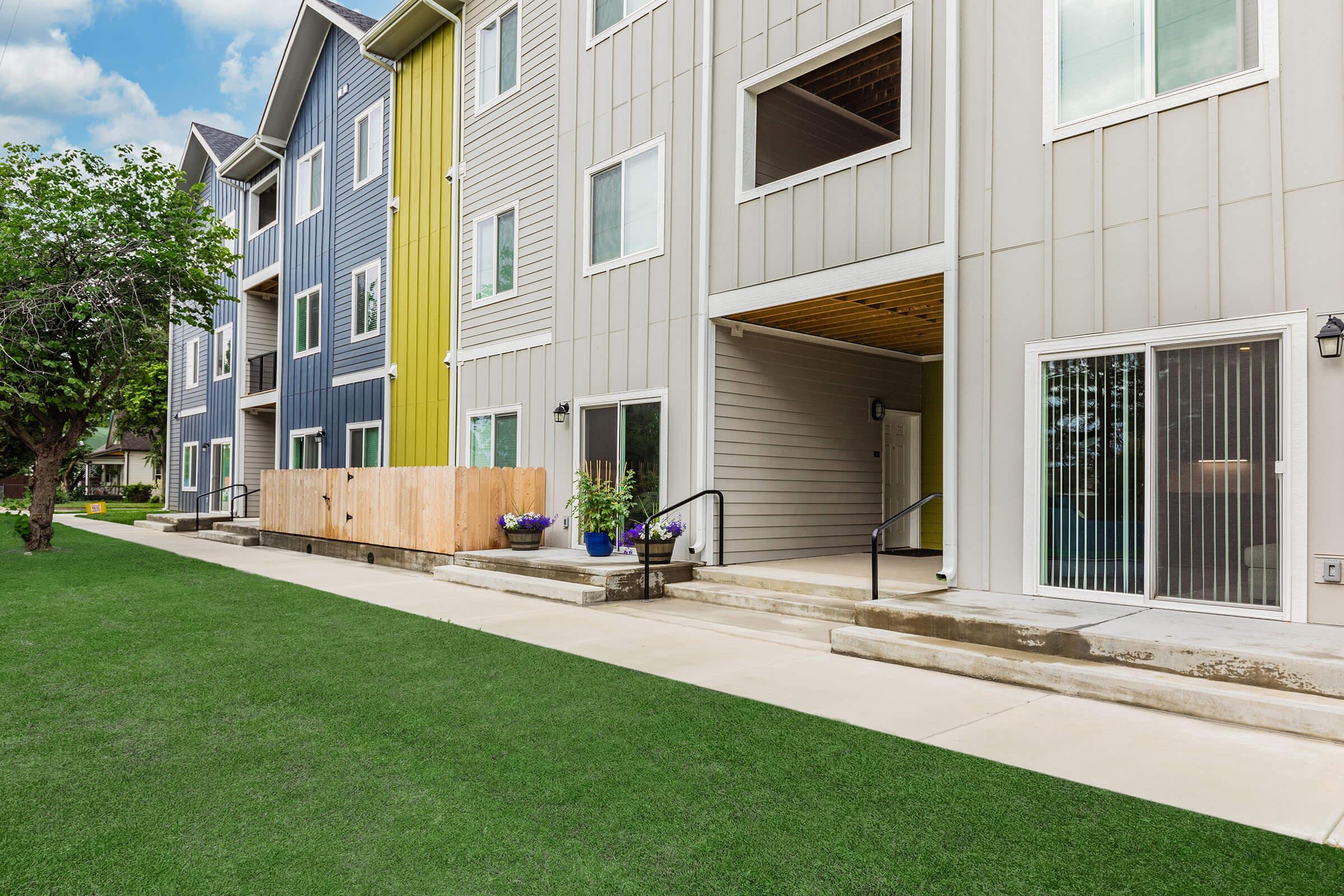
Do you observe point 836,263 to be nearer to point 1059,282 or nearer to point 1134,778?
point 1059,282

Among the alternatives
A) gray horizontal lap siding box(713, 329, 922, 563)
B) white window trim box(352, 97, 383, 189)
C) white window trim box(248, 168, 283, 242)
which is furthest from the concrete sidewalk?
white window trim box(248, 168, 283, 242)

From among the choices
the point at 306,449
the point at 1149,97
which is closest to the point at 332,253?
the point at 306,449

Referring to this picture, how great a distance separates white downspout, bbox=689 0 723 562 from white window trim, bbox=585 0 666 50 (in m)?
1.07

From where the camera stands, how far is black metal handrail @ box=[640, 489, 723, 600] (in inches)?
339

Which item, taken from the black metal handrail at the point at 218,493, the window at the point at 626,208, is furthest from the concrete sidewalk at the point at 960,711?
the black metal handrail at the point at 218,493

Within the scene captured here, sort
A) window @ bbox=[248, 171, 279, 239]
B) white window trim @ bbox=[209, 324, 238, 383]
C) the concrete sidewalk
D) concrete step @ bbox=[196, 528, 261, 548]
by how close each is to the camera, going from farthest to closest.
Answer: white window trim @ bbox=[209, 324, 238, 383] < window @ bbox=[248, 171, 279, 239] < concrete step @ bbox=[196, 528, 261, 548] < the concrete sidewalk

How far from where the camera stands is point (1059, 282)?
6.44 meters

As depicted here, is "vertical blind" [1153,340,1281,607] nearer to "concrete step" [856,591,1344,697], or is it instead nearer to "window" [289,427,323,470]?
"concrete step" [856,591,1344,697]

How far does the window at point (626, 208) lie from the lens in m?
10.2

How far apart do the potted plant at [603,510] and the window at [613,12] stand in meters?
5.60

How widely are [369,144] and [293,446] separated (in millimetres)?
6450

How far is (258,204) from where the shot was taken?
830 inches

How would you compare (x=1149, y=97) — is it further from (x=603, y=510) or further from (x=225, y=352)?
(x=225, y=352)

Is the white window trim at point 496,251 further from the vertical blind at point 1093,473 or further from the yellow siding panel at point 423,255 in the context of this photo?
the vertical blind at point 1093,473
